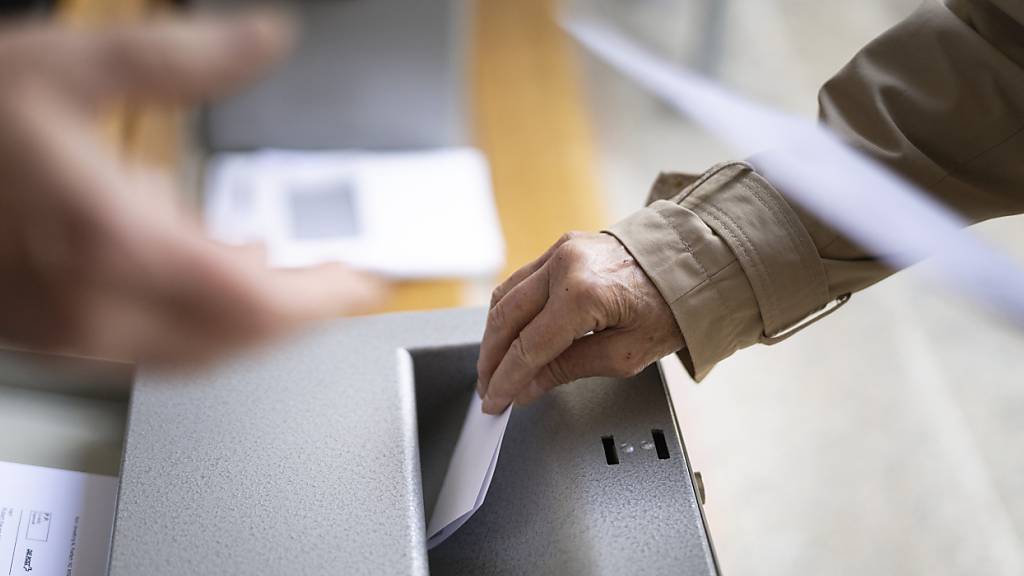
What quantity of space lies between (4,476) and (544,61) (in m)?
1.29

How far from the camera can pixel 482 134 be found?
159 centimetres

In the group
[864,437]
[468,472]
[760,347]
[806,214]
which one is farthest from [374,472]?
[864,437]

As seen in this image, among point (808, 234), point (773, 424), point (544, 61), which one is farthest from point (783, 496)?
point (544, 61)

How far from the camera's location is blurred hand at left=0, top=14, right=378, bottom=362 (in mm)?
307

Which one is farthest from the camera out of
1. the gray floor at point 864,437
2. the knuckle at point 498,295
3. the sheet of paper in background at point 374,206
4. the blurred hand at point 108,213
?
the sheet of paper in background at point 374,206

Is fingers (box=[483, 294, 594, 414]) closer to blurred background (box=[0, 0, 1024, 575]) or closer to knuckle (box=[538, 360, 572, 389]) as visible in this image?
knuckle (box=[538, 360, 572, 389])

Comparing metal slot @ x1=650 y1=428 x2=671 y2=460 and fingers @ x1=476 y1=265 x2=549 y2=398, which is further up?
fingers @ x1=476 y1=265 x2=549 y2=398

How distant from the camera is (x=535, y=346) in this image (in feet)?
2.04

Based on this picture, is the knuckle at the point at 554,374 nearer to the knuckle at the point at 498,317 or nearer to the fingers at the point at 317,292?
the knuckle at the point at 498,317

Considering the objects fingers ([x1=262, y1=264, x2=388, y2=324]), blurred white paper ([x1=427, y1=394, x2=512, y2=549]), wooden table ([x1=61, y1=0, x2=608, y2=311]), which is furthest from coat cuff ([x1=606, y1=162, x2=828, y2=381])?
wooden table ([x1=61, y1=0, x2=608, y2=311])

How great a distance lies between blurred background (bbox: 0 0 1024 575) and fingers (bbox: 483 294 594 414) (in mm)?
340

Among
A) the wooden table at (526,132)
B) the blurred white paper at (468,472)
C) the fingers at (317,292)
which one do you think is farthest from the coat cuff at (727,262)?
the wooden table at (526,132)

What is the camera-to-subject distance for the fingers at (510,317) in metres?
0.64

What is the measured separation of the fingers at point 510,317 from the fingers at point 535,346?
0.05ft
